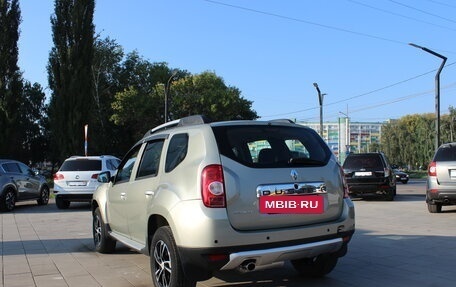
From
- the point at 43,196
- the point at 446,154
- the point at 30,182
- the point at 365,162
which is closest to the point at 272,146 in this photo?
the point at 446,154

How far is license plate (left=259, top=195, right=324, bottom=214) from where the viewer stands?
457 centimetres

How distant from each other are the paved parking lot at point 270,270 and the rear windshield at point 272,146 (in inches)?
61.2

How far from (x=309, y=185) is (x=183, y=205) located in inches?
50.5

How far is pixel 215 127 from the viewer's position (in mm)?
4871

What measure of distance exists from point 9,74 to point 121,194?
32.2 meters

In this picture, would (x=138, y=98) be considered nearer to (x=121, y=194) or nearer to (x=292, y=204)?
(x=121, y=194)

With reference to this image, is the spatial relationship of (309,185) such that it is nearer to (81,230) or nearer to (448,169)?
(81,230)

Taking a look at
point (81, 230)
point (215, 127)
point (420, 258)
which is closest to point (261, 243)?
point (215, 127)

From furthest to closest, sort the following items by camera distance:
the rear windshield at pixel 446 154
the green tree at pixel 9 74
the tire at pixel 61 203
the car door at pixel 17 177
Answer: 1. the green tree at pixel 9 74
2. the tire at pixel 61 203
3. the car door at pixel 17 177
4. the rear windshield at pixel 446 154

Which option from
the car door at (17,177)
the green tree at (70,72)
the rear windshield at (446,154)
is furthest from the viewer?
the green tree at (70,72)

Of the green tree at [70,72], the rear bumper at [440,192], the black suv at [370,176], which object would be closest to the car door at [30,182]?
the black suv at [370,176]

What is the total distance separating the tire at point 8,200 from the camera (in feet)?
47.9

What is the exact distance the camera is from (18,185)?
15.6 metres

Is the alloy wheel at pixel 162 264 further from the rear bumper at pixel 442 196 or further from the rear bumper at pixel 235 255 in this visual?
the rear bumper at pixel 442 196
